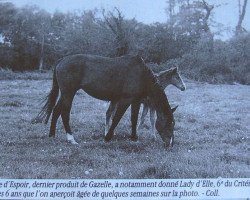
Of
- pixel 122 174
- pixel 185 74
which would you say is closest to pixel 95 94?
pixel 122 174

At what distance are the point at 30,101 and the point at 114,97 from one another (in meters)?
2.18

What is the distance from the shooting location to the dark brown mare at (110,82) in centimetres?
468

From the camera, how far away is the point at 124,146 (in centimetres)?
449

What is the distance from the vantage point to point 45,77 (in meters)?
6.15

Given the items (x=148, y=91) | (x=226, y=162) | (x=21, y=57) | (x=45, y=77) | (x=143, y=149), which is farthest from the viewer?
(x=45, y=77)

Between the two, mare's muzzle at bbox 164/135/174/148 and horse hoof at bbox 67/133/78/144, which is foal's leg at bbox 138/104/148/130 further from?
horse hoof at bbox 67/133/78/144

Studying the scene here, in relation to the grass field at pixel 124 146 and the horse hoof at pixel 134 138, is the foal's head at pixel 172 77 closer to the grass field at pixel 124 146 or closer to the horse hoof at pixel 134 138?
the grass field at pixel 124 146

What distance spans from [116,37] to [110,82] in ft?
2.80

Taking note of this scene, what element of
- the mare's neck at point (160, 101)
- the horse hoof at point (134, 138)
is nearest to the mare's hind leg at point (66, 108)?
the horse hoof at point (134, 138)

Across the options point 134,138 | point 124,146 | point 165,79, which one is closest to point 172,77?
point 165,79

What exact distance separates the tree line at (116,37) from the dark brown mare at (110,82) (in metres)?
0.61

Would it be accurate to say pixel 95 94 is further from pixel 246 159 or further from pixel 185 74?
pixel 185 74

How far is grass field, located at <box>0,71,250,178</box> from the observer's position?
12.5 feet

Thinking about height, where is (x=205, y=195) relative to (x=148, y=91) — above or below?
below
